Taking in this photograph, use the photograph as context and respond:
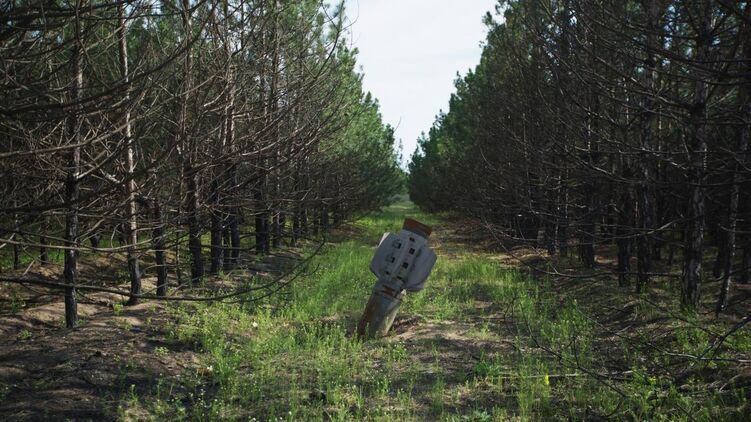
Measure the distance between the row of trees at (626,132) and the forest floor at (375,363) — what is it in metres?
0.79

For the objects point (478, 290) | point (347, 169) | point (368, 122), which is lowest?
point (478, 290)

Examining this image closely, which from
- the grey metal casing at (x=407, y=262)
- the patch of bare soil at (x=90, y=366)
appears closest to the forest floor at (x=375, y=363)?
the patch of bare soil at (x=90, y=366)

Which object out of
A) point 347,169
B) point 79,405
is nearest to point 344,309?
point 79,405

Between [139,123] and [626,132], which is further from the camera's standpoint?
[139,123]

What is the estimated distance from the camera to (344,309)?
797 cm

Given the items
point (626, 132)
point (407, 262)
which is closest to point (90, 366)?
point (407, 262)

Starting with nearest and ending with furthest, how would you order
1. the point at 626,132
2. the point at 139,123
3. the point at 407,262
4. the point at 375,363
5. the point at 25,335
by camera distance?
the point at 375,363 → the point at 626,132 → the point at 407,262 → the point at 25,335 → the point at 139,123

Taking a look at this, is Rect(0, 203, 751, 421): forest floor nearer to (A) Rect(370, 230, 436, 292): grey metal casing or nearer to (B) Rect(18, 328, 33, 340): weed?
(B) Rect(18, 328, 33, 340): weed

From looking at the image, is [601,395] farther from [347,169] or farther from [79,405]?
[347,169]

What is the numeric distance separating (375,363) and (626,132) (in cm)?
387

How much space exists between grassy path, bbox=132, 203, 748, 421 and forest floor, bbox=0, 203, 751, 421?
2 cm

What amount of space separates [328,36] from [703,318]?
11.4 m

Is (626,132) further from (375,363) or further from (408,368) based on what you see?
(375,363)

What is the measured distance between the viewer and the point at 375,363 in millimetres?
5605
